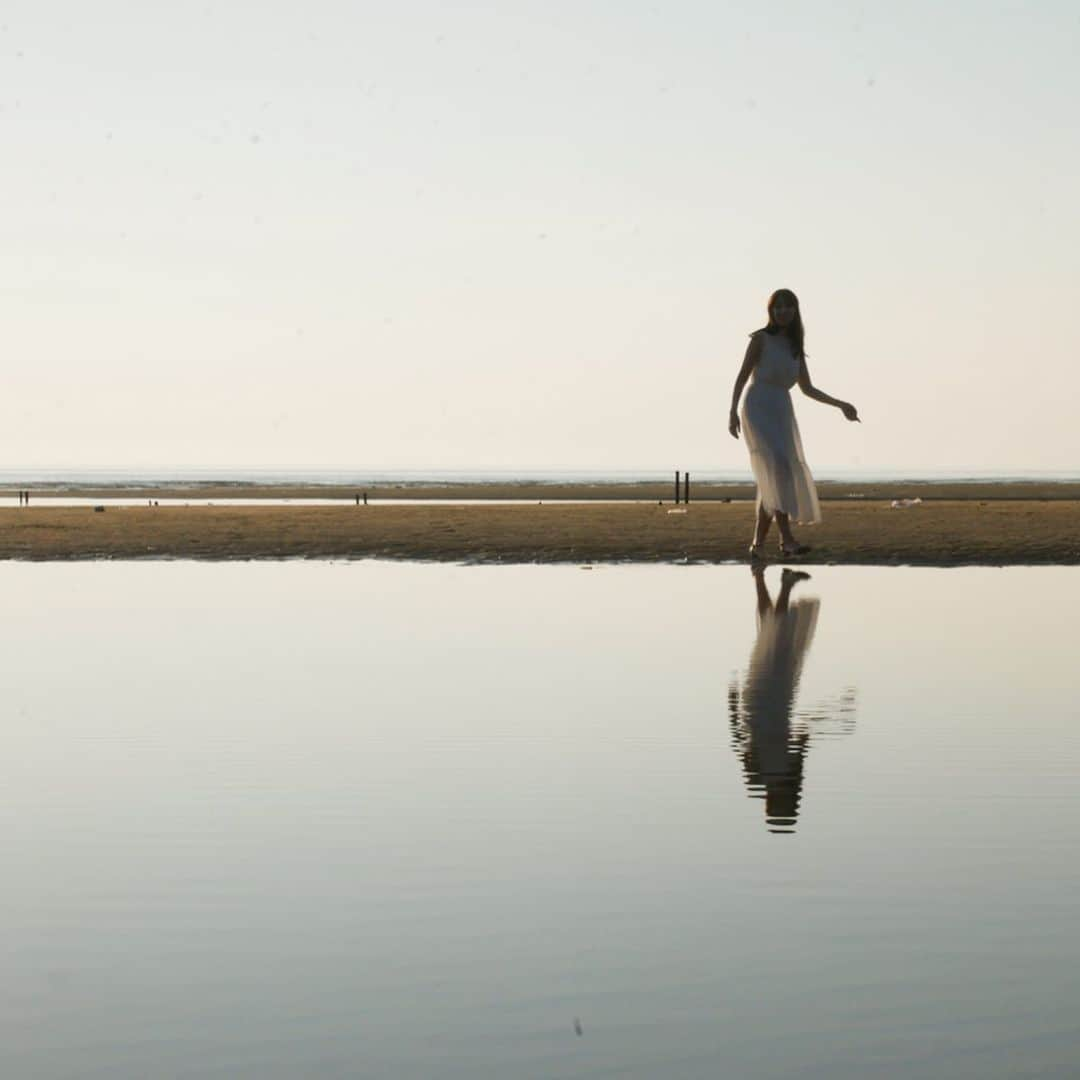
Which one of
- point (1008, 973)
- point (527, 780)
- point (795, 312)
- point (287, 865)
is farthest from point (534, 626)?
point (1008, 973)

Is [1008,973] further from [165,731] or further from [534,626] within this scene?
[534,626]

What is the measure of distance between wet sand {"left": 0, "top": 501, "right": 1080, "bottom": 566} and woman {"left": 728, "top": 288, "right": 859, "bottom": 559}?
19.8ft

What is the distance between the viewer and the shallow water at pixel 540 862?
523 cm

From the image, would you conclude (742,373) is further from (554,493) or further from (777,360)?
(554,493)

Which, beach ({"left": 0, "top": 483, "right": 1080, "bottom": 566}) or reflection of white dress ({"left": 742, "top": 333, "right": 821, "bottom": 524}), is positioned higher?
reflection of white dress ({"left": 742, "top": 333, "right": 821, "bottom": 524})

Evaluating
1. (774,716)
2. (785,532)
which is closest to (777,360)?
(785,532)

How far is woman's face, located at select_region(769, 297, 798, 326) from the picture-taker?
21438mm

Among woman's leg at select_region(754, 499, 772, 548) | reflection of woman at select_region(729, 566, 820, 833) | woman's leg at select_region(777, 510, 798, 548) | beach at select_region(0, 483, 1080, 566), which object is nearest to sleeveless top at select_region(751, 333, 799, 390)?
woman's leg at select_region(777, 510, 798, 548)

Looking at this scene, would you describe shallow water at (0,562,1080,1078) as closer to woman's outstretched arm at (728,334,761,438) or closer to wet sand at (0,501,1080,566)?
woman's outstretched arm at (728,334,761,438)

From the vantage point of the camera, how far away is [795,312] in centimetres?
2161

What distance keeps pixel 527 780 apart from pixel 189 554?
78.3 feet

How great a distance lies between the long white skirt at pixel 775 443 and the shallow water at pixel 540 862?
661 cm

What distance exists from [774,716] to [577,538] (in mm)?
21841

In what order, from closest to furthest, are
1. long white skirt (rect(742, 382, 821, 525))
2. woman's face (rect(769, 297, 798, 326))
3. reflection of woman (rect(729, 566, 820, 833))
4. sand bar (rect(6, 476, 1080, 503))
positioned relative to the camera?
reflection of woman (rect(729, 566, 820, 833)) < woman's face (rect(769, 297, 798, 326)) < long white skirt (rect(742, 382, 821, 525)) < sand bar (rect(6, 476, 1080, 503))
